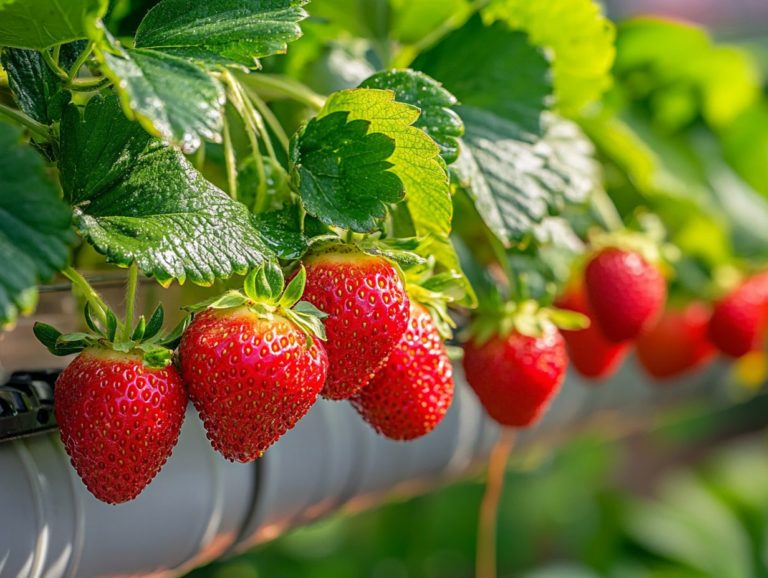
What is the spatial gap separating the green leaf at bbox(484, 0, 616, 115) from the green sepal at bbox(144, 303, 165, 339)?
0.26 m

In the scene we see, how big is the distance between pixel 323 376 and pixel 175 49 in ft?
0.44

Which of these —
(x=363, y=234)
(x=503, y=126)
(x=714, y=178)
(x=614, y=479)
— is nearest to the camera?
(x=363, y=234)

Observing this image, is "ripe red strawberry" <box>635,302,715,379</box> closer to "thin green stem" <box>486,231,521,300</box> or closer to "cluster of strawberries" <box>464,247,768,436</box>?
"cluster of strawberries" <box>464,247,768,436</box>

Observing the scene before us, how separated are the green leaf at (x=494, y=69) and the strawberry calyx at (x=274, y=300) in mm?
179

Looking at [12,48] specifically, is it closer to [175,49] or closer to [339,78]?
[175,49]

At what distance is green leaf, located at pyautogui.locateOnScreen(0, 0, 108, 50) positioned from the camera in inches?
13.0

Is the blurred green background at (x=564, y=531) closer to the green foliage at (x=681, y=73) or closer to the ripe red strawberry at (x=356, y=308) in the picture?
the green foliage at (x=681, y=73)

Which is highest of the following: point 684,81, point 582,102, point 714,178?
point 582,102

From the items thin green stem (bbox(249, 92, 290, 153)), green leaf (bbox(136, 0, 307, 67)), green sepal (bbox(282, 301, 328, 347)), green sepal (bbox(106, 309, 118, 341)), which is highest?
green leaf (bbox(136, 0, 307, 67))

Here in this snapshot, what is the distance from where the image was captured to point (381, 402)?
17.8 inches

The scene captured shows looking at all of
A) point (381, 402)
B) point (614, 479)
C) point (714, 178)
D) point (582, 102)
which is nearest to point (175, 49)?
point (381, 402)

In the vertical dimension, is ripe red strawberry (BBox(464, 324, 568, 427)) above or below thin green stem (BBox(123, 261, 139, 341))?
below

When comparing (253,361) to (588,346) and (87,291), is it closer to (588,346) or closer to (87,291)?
(87,291)

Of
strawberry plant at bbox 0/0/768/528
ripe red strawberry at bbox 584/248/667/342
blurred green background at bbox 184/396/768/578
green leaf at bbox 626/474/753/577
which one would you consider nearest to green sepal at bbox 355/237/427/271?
strawberry plant at bbox 0/0/768/528
